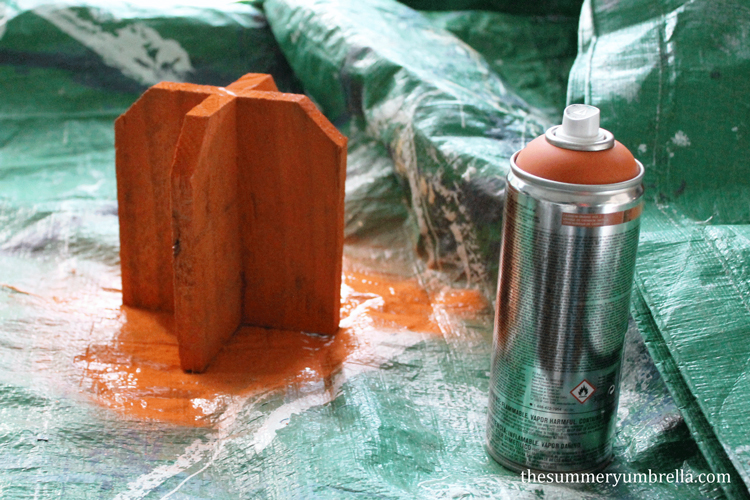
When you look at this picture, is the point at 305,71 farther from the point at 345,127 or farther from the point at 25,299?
the point at 25,299

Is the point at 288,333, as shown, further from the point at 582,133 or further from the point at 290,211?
the point at 582,133

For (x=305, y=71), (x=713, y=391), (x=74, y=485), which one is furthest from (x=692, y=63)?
(x=74, y=485)

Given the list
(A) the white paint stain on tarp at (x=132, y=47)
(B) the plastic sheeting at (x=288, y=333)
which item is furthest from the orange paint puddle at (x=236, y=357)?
(A) the white paint stain on tarp at (x=132, y=47)

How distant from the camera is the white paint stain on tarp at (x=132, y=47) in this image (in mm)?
2051

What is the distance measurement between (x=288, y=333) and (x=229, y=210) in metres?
0.26

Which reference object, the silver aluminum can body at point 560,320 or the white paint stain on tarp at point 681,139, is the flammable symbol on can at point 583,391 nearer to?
the silver aluminum can body at point 560,320

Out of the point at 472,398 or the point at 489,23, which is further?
the point at 489,23

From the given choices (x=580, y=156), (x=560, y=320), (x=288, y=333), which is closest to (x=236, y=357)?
(x=288, y=333)

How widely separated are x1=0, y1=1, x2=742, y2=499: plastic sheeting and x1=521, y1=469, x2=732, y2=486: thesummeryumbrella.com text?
0.01m

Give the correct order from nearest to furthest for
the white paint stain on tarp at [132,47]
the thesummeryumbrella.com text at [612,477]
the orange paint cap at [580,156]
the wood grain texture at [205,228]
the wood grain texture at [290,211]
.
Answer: the orange paint cap at [580,156] → the thesummeryumbrella.com text at [612,477] → the wood grain texture at [205,228] → the wood grain texture at [290,211] → the white paint stain on tarp at [132,47]

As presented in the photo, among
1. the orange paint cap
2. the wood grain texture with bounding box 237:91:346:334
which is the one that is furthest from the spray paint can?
the wood grain texture with bounding box 237:91:346:334

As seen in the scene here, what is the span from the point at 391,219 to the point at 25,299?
2.67 ft

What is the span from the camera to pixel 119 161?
138cm

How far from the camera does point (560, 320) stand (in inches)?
36.8
